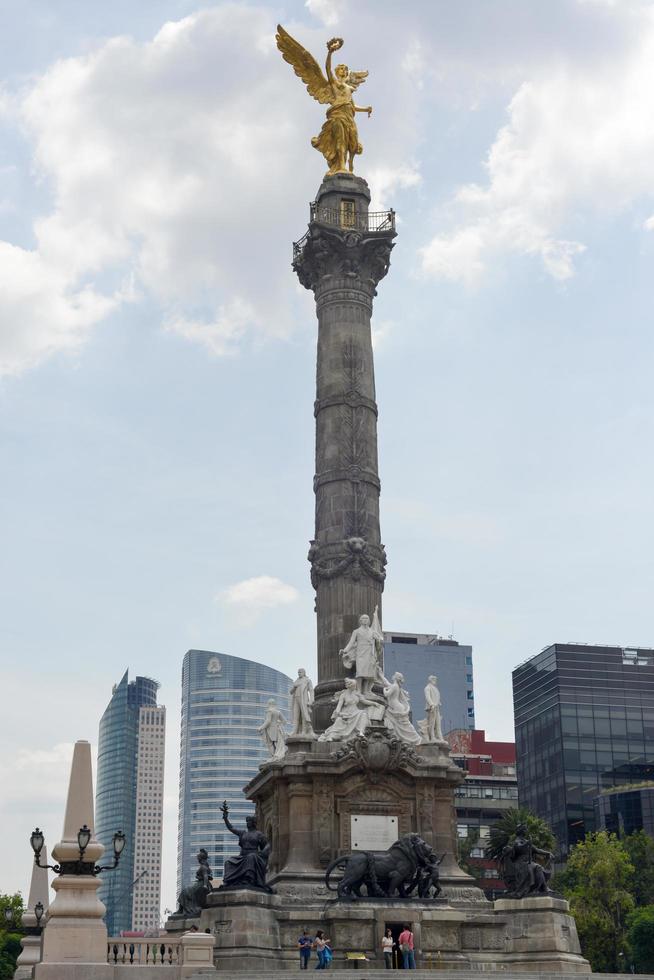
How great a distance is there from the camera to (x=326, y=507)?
4547 cm

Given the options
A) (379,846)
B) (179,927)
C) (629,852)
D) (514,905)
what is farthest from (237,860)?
(629,852)

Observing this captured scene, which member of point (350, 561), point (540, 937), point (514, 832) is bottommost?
point (540, 937)

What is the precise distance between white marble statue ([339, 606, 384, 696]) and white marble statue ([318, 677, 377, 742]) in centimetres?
42

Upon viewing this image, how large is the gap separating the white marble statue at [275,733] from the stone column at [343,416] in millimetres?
1263

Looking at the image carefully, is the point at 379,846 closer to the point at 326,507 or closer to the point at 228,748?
the point at 326,507

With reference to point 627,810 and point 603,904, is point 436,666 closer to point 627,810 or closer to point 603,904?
point 627,810

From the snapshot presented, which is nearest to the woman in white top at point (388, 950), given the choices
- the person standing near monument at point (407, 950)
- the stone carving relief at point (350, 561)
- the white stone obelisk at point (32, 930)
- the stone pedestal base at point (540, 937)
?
the person standing near monument at point (407, 950)

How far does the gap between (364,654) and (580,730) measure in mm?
64546

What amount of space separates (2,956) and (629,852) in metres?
34.8

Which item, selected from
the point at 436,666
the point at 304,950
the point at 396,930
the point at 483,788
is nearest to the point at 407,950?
the point at 304,950

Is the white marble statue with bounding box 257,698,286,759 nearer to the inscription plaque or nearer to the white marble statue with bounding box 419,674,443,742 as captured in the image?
the inscription plaque

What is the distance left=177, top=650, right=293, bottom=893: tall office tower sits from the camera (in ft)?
571

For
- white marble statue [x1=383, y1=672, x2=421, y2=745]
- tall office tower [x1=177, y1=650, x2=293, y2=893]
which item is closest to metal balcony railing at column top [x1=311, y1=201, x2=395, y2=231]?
white marble statue [x1=383, y1=672, x2=421, y2=745]

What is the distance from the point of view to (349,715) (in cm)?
4009
